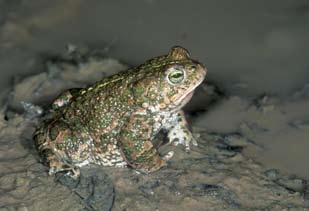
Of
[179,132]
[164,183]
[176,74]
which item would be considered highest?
[176,74]

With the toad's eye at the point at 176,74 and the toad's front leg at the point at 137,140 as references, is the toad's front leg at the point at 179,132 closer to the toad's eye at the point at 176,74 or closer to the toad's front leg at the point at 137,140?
the toad's front leg at the point at 137,140

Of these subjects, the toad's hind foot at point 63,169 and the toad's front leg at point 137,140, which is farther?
the toad's hind foot at point 63,169

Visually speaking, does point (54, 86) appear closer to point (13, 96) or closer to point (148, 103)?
point (13, 96)

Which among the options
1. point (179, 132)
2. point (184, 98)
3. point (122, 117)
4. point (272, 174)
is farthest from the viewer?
point (179, 132)

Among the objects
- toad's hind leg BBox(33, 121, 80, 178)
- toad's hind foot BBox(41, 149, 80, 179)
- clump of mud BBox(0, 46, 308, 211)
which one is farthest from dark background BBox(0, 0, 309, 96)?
toad's hind foot BBox(41, 149, 80, 179)

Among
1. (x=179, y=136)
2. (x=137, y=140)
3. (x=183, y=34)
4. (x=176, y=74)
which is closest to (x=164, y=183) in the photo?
(x=137, y=140)

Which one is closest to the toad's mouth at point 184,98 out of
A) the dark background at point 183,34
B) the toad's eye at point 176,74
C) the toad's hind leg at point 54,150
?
the toad's eye at point 176,74

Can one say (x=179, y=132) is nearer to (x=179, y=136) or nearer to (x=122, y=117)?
(x=179, y=136)
